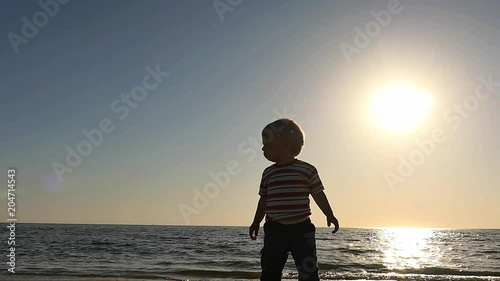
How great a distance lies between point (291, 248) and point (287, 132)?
1.01 metres

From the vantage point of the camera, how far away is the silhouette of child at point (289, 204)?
395cm

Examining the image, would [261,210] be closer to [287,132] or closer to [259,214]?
[259,214]

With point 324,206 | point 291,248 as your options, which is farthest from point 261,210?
point 324,206

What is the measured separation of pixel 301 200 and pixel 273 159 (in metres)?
0.46

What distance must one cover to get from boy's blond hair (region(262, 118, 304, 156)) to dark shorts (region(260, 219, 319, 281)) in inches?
26.6

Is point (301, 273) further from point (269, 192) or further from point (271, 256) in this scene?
point (269, 192)

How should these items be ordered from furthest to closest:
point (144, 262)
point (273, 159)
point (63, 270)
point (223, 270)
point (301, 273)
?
point (144, 262) < point (223, 270) < point (63, 270) < point (273, 159) < point (301, 273)

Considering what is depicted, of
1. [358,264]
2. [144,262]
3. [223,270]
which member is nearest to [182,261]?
[144,262]

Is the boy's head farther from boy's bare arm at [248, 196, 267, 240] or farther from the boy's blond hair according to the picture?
boy's bare arm at [248, 196, 267, 240]

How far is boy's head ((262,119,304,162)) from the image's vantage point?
13.4 feet

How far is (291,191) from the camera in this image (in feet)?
13.2

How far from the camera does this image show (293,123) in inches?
163

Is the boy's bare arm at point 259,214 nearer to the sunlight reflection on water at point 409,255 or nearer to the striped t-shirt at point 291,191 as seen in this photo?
the striped t-shirt at point 291,191

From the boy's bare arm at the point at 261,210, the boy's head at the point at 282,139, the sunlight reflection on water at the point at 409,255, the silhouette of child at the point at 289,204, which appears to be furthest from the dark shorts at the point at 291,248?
the sunlight reflection on water at the point at 409,255
